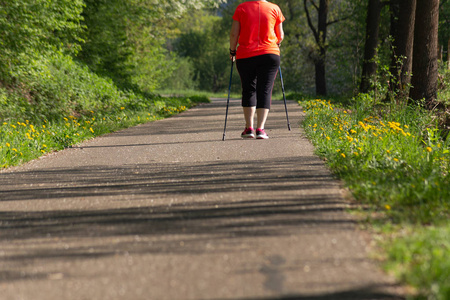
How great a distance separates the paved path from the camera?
9.24ft

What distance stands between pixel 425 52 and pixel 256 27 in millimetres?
4703

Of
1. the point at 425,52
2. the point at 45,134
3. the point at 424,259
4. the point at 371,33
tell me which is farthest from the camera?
the point at 371,33

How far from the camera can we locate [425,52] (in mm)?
10766

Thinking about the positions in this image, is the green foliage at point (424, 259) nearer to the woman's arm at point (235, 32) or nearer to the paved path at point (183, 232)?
the paved path at point (183, 232)

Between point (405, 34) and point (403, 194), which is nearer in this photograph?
point (403, 194)

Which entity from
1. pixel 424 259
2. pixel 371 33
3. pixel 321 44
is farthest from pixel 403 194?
pixel 321 44

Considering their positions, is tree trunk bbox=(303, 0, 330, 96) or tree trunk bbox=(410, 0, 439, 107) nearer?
tree trunk bbox=(410, 0, 439, 107)

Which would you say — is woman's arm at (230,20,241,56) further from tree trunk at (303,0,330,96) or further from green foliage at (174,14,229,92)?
green foliage at (174,14,229,92)

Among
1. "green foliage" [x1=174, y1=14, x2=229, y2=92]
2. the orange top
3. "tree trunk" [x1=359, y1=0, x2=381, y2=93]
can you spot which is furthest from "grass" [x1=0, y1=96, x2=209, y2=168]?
"green foliage" [x1=174, y1=14, x2=229, y2=92]

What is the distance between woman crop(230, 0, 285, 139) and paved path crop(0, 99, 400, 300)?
1.47m

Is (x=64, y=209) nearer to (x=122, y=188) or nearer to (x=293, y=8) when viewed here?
(x=122, y=188)

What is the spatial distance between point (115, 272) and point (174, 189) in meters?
2.11

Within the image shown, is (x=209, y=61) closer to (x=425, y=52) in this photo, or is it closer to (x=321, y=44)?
(x=321, y=44)

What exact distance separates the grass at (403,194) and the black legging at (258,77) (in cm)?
99
